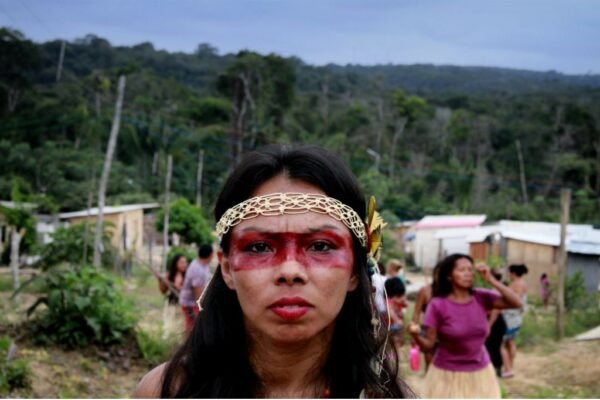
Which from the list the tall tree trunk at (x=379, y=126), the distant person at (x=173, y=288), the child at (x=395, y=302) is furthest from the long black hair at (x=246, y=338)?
the tall tree trunk at (x=379, y=126)

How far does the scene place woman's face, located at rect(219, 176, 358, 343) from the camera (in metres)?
1.67

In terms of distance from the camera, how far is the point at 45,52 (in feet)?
131

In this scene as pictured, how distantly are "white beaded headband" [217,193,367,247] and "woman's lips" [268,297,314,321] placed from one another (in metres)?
0.21

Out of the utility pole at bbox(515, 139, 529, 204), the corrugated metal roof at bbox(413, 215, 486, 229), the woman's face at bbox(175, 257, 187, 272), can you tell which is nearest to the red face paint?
the woman's face at bbox(175, 257, 187, 272)

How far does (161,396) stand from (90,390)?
5.34 meters

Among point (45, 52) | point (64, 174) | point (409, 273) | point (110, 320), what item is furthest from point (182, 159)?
point (110, 320)

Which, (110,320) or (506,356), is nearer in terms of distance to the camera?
(110,320)

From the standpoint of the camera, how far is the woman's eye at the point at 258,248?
1765 millimetres

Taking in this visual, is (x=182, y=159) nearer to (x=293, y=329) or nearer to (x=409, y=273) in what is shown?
(x=409, y=273)

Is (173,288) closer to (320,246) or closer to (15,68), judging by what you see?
(320,246)

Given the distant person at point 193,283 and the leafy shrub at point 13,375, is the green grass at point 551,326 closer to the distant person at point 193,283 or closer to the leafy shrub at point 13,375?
the distant person at point 193,283

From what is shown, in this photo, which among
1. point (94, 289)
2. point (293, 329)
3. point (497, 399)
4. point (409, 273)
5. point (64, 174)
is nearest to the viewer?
point (293, 329)

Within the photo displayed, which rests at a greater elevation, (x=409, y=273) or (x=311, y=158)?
(x=311, y=158)

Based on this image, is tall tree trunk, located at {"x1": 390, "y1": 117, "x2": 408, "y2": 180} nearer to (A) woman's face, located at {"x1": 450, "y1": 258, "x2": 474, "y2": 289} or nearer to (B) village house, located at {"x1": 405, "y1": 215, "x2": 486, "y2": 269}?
(B) village house, located at {"x1": 405, "y1": 215, "x2": 486, "y2": 269}
